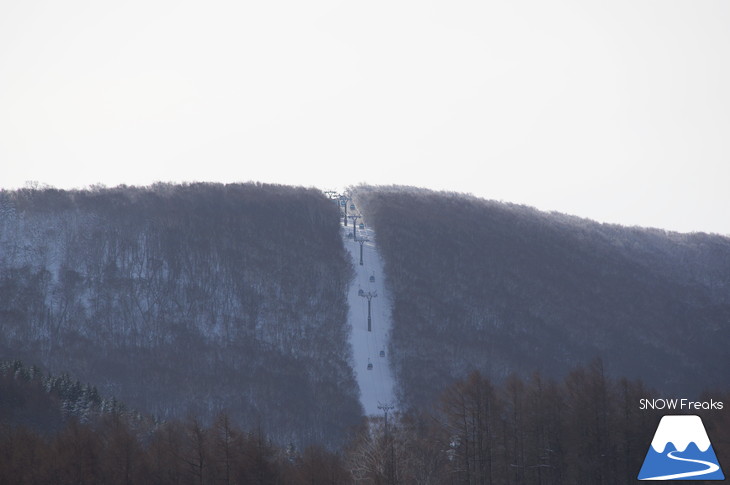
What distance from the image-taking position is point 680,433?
7012 centimetres

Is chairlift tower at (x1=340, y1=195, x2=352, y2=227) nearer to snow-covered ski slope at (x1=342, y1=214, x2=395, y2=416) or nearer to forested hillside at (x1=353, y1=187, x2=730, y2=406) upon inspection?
forested hillside at (x1=353, y1=187, x2=730, y2=406)

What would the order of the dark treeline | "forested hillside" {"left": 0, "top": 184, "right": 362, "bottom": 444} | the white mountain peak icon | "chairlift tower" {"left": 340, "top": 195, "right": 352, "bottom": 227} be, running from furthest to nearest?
"chairlift tower" {"left": 340, "top": 195, "right": 352, "bottom": 227}
"forested hillside" {"left": 0, "top": 184, "right": 362, "bottom": 444}
the dark treeline
the white mountain peak icon

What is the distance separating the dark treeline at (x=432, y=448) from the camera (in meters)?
66.4

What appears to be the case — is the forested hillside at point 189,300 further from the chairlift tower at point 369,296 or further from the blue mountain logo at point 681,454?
the blue mountain logo at point 681,454

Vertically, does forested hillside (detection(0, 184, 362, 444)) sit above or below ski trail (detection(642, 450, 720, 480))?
above

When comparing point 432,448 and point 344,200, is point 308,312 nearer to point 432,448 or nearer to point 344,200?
point 344,200

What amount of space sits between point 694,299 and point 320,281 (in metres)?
58.4

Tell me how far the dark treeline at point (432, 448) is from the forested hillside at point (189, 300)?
39.7m

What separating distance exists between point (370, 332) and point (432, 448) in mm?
59982

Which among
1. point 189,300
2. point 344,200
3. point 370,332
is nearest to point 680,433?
point 370,332

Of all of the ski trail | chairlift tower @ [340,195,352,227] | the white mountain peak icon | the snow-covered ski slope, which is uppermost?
chairlift tower @ [340,195,352,227]

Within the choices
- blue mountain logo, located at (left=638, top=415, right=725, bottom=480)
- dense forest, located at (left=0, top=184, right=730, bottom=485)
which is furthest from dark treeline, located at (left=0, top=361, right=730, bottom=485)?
blue mountain logo, located at (left=638, top=415, right=725, bottom=480)

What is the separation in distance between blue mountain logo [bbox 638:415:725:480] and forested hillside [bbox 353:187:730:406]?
5444 cm

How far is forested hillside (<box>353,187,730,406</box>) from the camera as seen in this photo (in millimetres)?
139125
